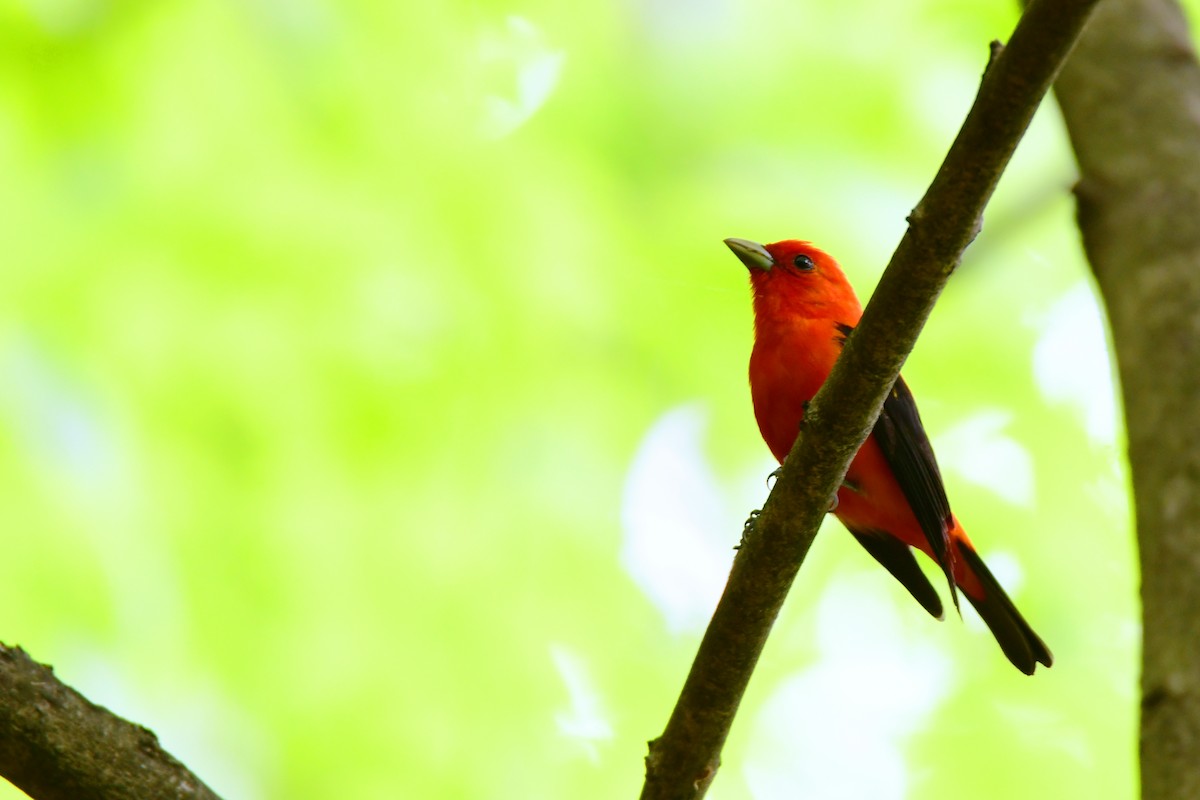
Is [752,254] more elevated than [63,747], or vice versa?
[752,254]

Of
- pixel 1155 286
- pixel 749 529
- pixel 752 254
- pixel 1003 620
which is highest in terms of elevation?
pixel 752 254

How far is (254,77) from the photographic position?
519cm

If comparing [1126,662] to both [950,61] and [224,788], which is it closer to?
[950,61]

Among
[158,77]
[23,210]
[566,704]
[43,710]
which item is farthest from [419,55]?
[43,710]

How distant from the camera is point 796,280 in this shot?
5.09 m

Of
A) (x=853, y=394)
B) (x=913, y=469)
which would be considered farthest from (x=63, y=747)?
(x=913, y=469)

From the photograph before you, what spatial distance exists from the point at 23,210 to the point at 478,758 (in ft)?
8.74

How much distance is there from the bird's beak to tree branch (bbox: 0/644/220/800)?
330 cm

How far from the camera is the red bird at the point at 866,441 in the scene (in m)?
4.47

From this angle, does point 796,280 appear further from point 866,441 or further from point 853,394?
point 853,394

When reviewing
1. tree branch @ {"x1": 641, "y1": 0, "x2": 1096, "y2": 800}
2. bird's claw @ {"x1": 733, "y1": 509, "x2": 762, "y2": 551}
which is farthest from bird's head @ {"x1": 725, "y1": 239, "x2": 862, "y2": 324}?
tree branch @ {"x1": 641, "y1": 0, "x2": 1096, "y2": 800}

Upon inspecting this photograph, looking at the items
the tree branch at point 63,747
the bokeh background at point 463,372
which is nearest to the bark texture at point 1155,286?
the bokeh background at point 463,372

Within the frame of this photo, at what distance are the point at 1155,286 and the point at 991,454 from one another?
2075 millimetres

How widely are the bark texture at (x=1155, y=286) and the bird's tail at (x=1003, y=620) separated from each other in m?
1.35
